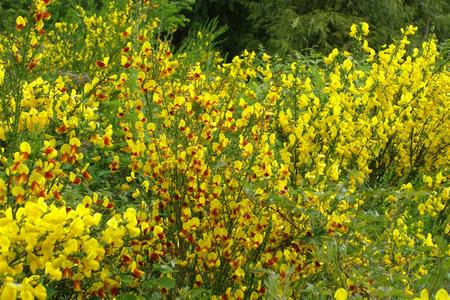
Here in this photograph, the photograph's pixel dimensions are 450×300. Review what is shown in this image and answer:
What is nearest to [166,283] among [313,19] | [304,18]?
[313,19]

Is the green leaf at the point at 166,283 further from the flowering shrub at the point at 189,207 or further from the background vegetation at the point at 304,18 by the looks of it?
the background vegetation at the point at 304,18

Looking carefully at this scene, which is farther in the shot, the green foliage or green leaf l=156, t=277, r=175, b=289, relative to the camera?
the green foliage

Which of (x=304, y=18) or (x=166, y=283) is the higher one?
(x=166, y=283)

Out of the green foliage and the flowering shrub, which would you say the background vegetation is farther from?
the flowering shrub

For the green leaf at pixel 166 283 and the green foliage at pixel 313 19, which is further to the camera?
the green foliage at pixel 313 19

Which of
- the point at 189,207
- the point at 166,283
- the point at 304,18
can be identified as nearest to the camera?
the point at 166,283

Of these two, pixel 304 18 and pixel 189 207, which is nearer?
pixel 189 207

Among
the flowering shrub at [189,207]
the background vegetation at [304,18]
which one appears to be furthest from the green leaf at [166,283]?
the background vegetation at [304,18]

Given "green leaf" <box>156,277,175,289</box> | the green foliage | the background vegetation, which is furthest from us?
the green foliage

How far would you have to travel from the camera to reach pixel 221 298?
2.60 metres

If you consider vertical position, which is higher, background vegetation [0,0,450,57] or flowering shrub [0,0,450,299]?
flowering shrub [0,0,450,299]

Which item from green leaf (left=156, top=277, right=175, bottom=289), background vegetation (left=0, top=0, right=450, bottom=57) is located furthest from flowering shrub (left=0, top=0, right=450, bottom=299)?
background vegetation (left=0, top=0, right=450, bottom=57)

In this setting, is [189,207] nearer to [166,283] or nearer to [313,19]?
[166,283]

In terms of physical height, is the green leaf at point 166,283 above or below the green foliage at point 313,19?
above
